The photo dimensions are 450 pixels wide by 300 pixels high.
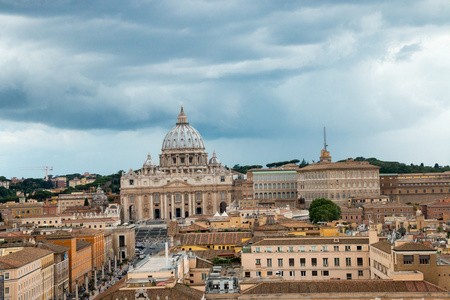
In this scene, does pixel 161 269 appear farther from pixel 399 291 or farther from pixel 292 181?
pixel 292 181

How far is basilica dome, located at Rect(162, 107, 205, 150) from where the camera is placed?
19350 cm

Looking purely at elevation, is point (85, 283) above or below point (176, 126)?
below

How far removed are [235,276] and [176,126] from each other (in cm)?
15697

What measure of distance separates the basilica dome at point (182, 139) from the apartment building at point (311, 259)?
143352 mm

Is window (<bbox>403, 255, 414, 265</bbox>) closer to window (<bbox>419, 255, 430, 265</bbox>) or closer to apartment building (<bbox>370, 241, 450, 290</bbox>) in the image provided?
apartment building (<bbox>370, 241, 450, 290</bbox>)

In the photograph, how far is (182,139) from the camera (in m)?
194

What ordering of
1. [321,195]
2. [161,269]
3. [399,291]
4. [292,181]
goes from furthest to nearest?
[292,181]
[321,195]
[161,269]
[399,291]

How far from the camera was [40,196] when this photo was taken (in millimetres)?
188625

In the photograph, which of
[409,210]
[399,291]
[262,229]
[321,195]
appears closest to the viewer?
[399,291]

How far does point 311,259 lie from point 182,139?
5720 inches

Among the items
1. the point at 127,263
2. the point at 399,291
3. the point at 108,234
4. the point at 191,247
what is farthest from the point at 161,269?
the point at 108,234

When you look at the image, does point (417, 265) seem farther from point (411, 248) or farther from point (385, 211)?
point (385, 211)

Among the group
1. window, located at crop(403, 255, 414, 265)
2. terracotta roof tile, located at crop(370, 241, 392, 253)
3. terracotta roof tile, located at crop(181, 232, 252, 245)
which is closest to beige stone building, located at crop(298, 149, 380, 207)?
terracotta roof tile, located at crop(181, 232, 252, 245)

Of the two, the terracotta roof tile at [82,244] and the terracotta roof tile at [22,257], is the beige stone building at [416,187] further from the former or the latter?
the terracotta roof tile at [22,257]
